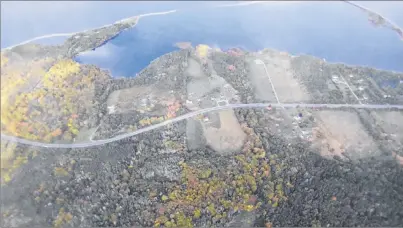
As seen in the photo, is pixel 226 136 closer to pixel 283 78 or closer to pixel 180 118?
pixel 180 118

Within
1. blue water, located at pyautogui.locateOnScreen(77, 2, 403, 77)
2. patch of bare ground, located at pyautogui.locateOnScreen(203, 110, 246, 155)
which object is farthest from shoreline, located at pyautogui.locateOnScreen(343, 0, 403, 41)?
patch of bare ground, located at pyautogui.locateOnScreen(203, 110, 246, 155)

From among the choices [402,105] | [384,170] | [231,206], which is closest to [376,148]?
[384,170]

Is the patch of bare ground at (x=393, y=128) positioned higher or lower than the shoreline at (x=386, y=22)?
lower

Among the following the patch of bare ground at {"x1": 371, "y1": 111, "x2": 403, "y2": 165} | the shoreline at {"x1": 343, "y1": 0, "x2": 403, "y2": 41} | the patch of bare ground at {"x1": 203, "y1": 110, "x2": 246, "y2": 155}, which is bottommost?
the patch of bare ground at {"x1": 371, "y1": 111, "x2": 403, "y2": 165}

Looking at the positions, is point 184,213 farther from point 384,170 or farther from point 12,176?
point 384,170

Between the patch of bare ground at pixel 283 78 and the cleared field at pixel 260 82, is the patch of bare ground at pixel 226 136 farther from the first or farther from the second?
the patch of bare ground at pixel 283 78

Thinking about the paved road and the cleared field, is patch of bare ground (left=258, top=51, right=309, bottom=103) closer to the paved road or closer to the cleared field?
the cleared field

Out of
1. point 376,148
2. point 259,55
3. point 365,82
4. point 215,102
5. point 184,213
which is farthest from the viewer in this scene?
point 259,55

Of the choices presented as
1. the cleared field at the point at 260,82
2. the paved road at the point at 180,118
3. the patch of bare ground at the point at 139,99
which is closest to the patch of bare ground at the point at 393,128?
the paved road at the point at 180,118
